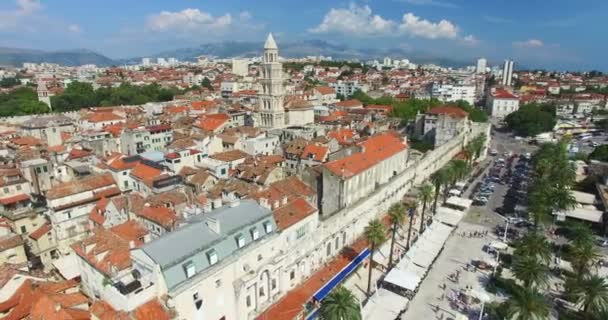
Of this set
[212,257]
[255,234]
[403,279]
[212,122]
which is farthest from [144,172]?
[403,279]

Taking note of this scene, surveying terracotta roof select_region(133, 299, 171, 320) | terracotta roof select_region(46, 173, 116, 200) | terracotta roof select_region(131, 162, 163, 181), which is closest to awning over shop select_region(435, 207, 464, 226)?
terracotta roof select_region(133, 299, 171, 320)

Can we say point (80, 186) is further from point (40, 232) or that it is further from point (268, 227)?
point (268, 227)

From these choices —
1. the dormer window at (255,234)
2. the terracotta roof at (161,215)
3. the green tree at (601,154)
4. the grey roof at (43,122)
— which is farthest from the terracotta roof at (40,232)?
the green tree at (601,154)

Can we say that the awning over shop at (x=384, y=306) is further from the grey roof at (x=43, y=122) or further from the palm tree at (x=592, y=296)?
the grey roof at (x=43, y=122)

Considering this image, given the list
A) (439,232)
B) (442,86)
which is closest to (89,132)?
(439,232)

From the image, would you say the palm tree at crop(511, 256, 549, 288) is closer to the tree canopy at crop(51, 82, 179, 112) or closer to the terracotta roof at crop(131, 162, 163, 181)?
the terracotta roof at crop(131, 162, 163, 181)

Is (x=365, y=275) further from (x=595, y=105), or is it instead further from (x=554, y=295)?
(x=595, y=105)
